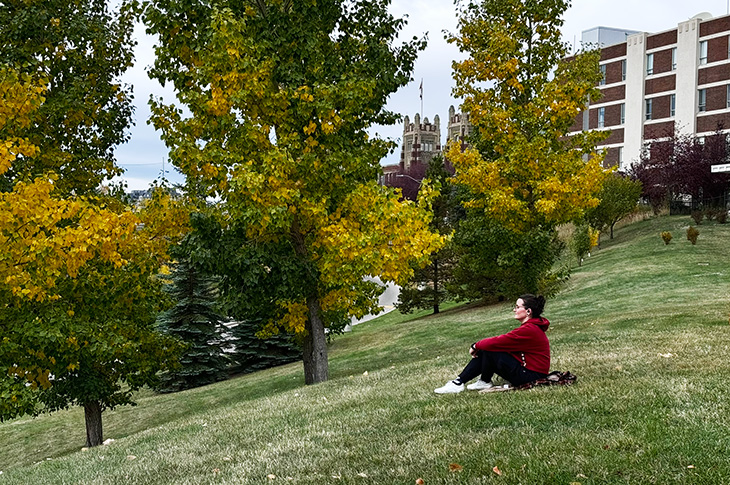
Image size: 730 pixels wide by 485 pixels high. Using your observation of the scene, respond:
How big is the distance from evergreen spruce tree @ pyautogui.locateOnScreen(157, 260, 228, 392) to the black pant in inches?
754

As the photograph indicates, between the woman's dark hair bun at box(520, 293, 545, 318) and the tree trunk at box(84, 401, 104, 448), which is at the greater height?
the woman's dark hair bun at box(520, 293, 545, 318)

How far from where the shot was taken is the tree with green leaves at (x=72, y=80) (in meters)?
13.5

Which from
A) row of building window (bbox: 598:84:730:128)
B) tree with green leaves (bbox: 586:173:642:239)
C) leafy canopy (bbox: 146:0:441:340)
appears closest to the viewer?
→ leafy canopy (bbox: 146:0:441:340)

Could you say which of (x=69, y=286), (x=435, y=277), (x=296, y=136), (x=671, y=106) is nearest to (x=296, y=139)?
(x=296, y=136)

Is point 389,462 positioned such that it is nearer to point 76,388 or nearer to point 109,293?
point 109,293

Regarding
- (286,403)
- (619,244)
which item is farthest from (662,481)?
(619,244)

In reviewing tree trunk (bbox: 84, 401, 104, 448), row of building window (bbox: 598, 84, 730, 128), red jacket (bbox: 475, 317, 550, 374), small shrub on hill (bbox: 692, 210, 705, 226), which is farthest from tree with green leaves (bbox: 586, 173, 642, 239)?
red jacket (bbox: 475, 317, 550, 374)

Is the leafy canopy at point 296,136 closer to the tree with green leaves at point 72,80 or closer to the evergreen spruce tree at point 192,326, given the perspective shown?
the tree with green leaves at point 72,80

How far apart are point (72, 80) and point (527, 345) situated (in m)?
11.5

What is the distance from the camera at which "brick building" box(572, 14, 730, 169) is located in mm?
55062

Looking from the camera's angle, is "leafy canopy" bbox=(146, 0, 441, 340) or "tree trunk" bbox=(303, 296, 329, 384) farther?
"tree trunk" bbox=(303, 296, 329, 384)

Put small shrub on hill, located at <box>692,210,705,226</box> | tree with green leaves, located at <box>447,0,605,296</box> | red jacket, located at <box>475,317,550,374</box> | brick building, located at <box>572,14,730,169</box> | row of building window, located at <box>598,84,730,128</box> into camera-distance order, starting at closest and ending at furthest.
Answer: red jacket, located at <box>475,317,550,374</box>
tree with green leaves, located at <box>447,0,605,296</box>
small shrub on hill, located at <box>692,210,705,226</box>
brick building, located at <box>572,14,730,169</box>
row of building window, located at <box>598,84,730,128</box>

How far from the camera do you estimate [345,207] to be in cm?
1293

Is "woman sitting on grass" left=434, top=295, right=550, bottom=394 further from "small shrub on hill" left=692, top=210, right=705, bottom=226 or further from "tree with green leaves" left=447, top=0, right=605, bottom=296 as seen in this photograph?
"small shrub on hill" left=692, top=210, right=705, bottom=226
